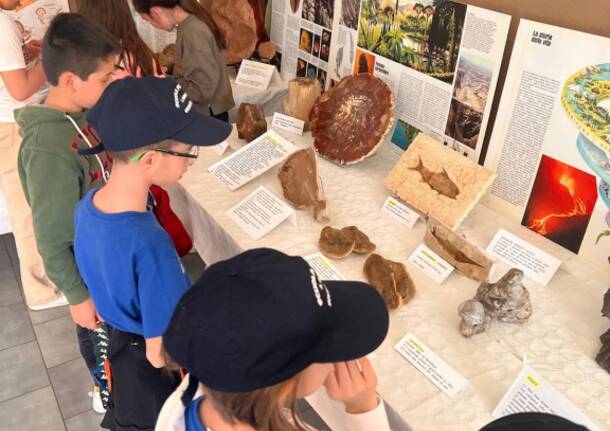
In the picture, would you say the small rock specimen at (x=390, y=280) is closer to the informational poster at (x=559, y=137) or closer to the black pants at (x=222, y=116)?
the informational poster at (x=559, y=137)

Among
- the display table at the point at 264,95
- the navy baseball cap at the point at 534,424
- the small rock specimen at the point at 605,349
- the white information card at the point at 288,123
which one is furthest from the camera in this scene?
the display table at the point at 264,95

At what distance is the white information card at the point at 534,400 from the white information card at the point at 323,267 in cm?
47

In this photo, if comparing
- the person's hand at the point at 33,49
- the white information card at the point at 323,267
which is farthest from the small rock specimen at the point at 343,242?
the person's hand at the point at 33,49

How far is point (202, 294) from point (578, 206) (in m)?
1.11

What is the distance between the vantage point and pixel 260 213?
5.01 ft

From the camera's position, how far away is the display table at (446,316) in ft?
3.23

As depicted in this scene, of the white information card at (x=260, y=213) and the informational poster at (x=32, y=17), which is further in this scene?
the informational poster at (x=32, y=17)

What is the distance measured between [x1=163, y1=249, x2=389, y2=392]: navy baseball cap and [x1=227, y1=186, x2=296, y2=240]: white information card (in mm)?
807

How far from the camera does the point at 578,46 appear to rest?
1.22 m

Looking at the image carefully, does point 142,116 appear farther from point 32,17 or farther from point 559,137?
point 32,17

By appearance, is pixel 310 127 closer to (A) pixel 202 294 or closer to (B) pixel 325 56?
(B) pixel 325 56

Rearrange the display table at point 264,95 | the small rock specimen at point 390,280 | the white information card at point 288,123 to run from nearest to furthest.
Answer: the small rock specimen at point 390,280, the white information card at point 288,123, the display table at point 264,95

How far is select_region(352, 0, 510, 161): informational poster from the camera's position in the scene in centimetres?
145

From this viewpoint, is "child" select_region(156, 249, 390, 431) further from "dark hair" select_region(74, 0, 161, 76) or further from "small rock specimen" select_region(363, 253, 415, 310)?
"dark hair" select_region(74, 0, 161, 76)
